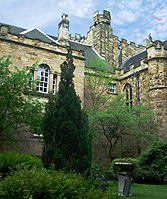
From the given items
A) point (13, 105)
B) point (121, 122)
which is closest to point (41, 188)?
point (13, 105)

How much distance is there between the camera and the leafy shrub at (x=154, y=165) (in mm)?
14383

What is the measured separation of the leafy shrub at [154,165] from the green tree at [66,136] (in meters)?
6.98

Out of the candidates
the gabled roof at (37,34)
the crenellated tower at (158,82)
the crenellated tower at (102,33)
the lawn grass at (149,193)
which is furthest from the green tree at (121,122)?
the crenellated tower at (102,33)

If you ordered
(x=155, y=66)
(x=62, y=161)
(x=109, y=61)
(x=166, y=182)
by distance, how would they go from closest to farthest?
(x=62, y=161)
(x=166, y=182)
(x=155, y=66)
(x=109, y=61)

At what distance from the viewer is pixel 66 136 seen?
8.99 metres

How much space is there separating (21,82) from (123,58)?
69.9 ft

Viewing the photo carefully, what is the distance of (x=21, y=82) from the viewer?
14.9 meters

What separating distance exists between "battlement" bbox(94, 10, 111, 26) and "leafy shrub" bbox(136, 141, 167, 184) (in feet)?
72.1

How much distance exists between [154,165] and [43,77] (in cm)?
1113

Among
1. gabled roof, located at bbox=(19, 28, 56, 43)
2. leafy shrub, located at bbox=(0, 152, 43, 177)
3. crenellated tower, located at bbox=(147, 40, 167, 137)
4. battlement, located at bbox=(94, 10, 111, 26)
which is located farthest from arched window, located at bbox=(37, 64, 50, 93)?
battlement, located at bbox=(94, 10, 111, 26)

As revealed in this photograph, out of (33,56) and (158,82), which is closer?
(33,56)

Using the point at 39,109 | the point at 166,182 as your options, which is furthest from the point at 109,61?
the point at 166,182

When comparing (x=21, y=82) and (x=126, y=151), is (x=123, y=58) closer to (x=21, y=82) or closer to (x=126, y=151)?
(x=126, y=151)

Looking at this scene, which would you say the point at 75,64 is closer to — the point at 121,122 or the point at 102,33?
the point at 121,122
